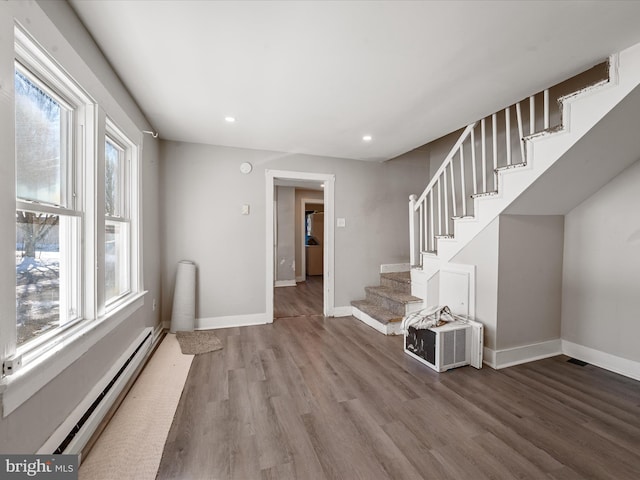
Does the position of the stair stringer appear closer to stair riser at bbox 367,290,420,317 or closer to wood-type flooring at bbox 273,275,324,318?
stair riser at bbox 367,290,420,317

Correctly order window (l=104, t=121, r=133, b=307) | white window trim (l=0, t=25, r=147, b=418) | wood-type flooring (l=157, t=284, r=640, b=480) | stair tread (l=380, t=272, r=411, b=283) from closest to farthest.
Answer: white window trim (l=0, t=25, r=147, b=418), wood-type flooring (l=157, t=284, r=640, b=480), window (l=104, t=121, r=133, b=307), stair tread (l=380, t=272, r=411, b=283)

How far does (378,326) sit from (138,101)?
3377 millimetres

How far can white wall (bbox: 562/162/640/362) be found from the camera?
2.36 m

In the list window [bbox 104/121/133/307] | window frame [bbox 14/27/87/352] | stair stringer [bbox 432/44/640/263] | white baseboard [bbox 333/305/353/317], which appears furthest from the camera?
white baseboard [bbox 333/305/353/317]

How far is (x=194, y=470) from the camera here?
1.41 m

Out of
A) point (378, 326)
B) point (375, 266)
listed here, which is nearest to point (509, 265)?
point (378, 326)

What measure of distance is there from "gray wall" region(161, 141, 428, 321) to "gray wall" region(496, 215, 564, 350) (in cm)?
191

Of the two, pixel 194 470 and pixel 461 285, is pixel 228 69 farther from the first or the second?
pixel 461 285

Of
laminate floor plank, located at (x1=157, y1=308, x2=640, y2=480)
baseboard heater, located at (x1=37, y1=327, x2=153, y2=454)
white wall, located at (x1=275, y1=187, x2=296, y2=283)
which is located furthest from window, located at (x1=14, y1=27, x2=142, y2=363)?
white wall, located at (x1=275, y1=187, x2=296, y2=283)

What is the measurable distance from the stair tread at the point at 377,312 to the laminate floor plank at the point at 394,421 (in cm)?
62

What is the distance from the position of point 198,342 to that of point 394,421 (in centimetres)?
218

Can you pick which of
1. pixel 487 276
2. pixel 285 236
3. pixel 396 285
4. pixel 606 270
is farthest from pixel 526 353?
pixel 285 236

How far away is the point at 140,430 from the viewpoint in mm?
1695

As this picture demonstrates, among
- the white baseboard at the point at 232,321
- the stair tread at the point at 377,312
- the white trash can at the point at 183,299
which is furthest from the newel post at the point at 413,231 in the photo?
the white trash can at the point at 183,299
